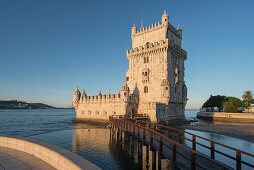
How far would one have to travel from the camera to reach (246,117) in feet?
161

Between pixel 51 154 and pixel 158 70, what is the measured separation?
3060 cm

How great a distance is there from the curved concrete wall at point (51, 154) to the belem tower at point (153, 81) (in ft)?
79.5

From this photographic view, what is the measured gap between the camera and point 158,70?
3519cm

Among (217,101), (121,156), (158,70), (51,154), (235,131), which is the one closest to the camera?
(51,154)

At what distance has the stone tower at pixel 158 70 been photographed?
33656 mm

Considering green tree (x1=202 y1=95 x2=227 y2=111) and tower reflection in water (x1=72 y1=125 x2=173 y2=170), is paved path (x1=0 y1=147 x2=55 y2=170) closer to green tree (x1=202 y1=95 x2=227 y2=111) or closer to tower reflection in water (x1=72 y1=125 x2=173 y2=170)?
tower reflection in water (x1=72 y1=125 x2=173 y2=170)

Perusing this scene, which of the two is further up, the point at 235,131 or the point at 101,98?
the point at 101,98

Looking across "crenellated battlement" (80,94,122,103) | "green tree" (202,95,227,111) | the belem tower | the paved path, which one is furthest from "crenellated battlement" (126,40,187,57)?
"green tree" (202,95,227,111)

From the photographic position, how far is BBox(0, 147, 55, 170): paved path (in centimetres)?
684

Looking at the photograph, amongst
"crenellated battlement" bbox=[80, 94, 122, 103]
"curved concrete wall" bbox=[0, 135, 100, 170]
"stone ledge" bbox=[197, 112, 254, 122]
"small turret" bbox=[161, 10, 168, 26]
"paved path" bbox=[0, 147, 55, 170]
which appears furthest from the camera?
"stone ledge" bbox=[197, 112, 254, 122]

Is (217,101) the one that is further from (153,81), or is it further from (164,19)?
(164,19)

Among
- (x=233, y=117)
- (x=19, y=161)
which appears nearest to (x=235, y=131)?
(x=233, y=117)

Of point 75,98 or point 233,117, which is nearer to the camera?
point 75,98

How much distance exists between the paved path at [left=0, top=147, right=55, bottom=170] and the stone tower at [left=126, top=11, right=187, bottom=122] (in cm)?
2465
